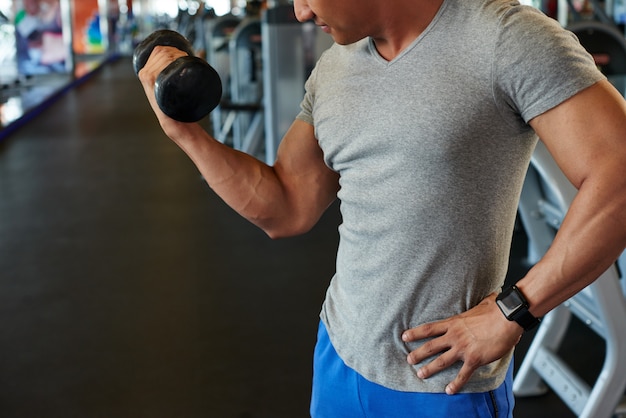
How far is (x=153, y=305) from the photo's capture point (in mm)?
3186

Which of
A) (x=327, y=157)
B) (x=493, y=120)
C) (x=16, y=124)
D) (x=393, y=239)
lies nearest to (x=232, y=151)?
(x=327, y=157)

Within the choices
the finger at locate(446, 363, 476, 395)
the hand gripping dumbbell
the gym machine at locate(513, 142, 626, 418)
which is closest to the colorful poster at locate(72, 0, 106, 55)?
the gym machine at locate(513, 142, 626, 418)

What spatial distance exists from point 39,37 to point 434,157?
13416 millimetres

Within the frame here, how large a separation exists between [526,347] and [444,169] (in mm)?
1972

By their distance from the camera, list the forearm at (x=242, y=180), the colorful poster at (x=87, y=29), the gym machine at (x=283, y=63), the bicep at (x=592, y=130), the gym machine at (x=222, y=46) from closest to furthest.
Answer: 1. the bicep at (x=592, y=130)
2. the forearm at (x=242, y=180)
3. the gym machine at (x=283, y=63)
4. the gym machine at (x=222, y=46)
5. the colorful poster at (x=87, y=29)

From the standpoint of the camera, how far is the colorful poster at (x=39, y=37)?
1234 centimetres

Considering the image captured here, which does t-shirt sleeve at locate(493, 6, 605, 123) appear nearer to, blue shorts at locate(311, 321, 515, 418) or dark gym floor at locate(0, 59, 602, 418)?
blue shorts at locate(311, 321, 515, 418)

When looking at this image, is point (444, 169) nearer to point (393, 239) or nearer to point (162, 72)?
point (393, 239)

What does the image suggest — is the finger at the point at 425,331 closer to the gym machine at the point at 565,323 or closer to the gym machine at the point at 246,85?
the gym machine at the point at 565,323

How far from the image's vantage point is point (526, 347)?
8.77ft

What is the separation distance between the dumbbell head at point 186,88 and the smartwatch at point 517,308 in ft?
1.46

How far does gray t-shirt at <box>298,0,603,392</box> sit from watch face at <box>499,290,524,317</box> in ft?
0.21

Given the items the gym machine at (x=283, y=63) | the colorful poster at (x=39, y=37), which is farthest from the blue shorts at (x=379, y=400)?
the colorful poster at (x=39, y=37)

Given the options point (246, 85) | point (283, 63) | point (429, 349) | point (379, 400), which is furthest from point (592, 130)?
point (246, 85)
